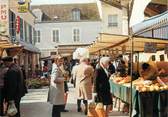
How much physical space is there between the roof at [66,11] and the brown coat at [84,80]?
51.1 meters

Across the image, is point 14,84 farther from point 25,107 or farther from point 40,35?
point 40,35

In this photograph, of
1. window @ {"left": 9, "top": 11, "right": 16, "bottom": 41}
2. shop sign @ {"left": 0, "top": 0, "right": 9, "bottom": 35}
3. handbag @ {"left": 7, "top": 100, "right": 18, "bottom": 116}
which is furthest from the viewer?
window @ {"left": 9, "top": 11, "right": 16, "bottom": 41}

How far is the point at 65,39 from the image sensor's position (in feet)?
216

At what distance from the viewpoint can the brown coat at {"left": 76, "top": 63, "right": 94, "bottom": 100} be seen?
1561 cm

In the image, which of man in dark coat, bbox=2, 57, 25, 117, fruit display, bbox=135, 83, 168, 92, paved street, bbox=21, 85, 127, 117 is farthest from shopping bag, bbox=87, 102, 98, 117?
paved street, bbox=21, 85, 127, 117

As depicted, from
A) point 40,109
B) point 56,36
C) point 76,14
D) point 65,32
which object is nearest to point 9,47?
point 40,109

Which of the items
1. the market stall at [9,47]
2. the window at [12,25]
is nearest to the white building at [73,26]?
the window at [12,25]

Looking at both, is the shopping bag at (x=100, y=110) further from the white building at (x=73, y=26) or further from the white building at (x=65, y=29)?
the white building at (x=65, y=29)

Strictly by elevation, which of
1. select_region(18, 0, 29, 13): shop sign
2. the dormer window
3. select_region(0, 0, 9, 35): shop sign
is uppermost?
the dormer window

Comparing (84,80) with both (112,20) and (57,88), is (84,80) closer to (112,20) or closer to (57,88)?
(57,88)

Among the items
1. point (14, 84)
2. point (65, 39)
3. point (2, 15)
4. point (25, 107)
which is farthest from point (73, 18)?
point (14, 84)

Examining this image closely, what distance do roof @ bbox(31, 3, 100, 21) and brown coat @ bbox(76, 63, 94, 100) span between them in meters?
51.1

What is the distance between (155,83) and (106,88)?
4.16 ft

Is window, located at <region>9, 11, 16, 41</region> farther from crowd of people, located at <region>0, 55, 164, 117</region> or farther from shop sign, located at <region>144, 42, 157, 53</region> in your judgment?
shop sign, located at <region>144, 42, 157, 53</region>
